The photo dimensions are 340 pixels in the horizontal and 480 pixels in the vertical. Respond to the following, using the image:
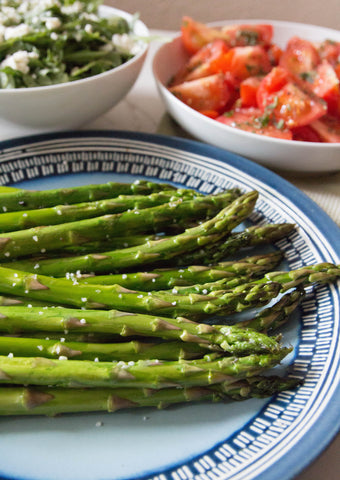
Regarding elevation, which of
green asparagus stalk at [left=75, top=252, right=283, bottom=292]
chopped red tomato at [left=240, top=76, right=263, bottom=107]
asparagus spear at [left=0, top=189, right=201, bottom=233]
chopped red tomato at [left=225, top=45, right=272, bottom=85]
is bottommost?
green asparagus stalk at [left=75, top=252, right=283, bottom=292]

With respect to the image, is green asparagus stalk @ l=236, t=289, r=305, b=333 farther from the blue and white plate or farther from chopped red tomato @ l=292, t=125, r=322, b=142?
chopped red tomato @ l=292, t=125, r=322, b=142

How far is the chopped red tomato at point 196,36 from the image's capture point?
258 cm

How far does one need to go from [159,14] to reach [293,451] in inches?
159

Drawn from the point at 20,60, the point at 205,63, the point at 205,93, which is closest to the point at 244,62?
the point at 205,63

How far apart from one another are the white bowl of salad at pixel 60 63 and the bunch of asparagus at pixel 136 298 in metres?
0.49

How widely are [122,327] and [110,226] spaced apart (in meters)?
0.43

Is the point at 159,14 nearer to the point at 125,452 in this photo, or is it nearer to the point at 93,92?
the point at 93,92

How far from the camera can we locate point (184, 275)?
1515 millimetres

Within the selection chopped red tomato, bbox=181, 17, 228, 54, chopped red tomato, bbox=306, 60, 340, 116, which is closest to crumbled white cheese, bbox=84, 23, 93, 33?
chopped red tomato, bbox=181, 17, 228, 54

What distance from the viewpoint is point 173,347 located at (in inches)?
52.0

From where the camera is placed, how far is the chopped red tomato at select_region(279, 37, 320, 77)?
2457 mm

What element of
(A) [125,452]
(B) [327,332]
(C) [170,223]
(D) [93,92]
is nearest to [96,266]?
(C) [170,223]

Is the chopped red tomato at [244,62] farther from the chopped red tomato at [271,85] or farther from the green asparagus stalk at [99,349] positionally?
the green asparagus stalk at [99,349]

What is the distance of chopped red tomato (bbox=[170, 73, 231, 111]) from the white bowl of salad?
0.27 meters
